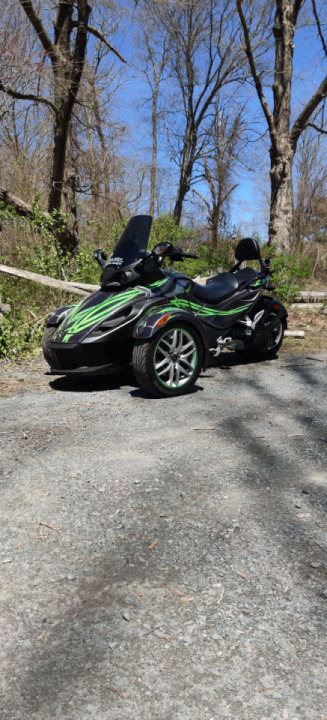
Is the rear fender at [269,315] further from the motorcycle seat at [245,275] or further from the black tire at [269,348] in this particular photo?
the motorcycle seat at [245,275]

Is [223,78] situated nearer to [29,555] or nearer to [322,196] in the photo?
[322,196]

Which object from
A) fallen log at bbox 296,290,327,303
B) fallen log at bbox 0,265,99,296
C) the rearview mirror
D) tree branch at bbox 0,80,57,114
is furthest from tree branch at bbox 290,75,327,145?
the rearview mirror

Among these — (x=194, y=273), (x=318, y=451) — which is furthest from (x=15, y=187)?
(x=318, y=451)

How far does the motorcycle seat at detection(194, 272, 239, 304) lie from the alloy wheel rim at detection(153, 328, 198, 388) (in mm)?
790

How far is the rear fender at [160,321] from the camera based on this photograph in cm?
468

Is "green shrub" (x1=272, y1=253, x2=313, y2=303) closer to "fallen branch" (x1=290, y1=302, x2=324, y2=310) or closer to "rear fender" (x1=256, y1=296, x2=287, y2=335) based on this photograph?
"fallen branch" (x1=290, y1=302, x2=324, y2=310)

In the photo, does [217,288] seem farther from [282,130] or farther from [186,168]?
[186,168]

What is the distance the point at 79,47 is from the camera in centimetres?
1050

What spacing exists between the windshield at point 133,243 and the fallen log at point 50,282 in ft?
7.93

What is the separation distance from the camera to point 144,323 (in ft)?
15.6

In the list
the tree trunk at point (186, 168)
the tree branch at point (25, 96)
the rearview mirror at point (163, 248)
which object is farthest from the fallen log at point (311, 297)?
the tree trunk at point (186, 168)

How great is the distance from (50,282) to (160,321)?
3565 mm

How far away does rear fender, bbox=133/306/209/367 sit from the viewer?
468cm

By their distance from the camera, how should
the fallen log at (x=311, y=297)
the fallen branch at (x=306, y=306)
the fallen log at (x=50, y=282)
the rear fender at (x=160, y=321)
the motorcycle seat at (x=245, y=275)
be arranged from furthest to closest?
the fallen log at (x=311, y=297)
the fallen branch at (x=306, y=306)
the fallen log at (x=50, y=282)
the motorcycle seat at (x=245, y=275)
the rear fender at (x=160, y=321)
